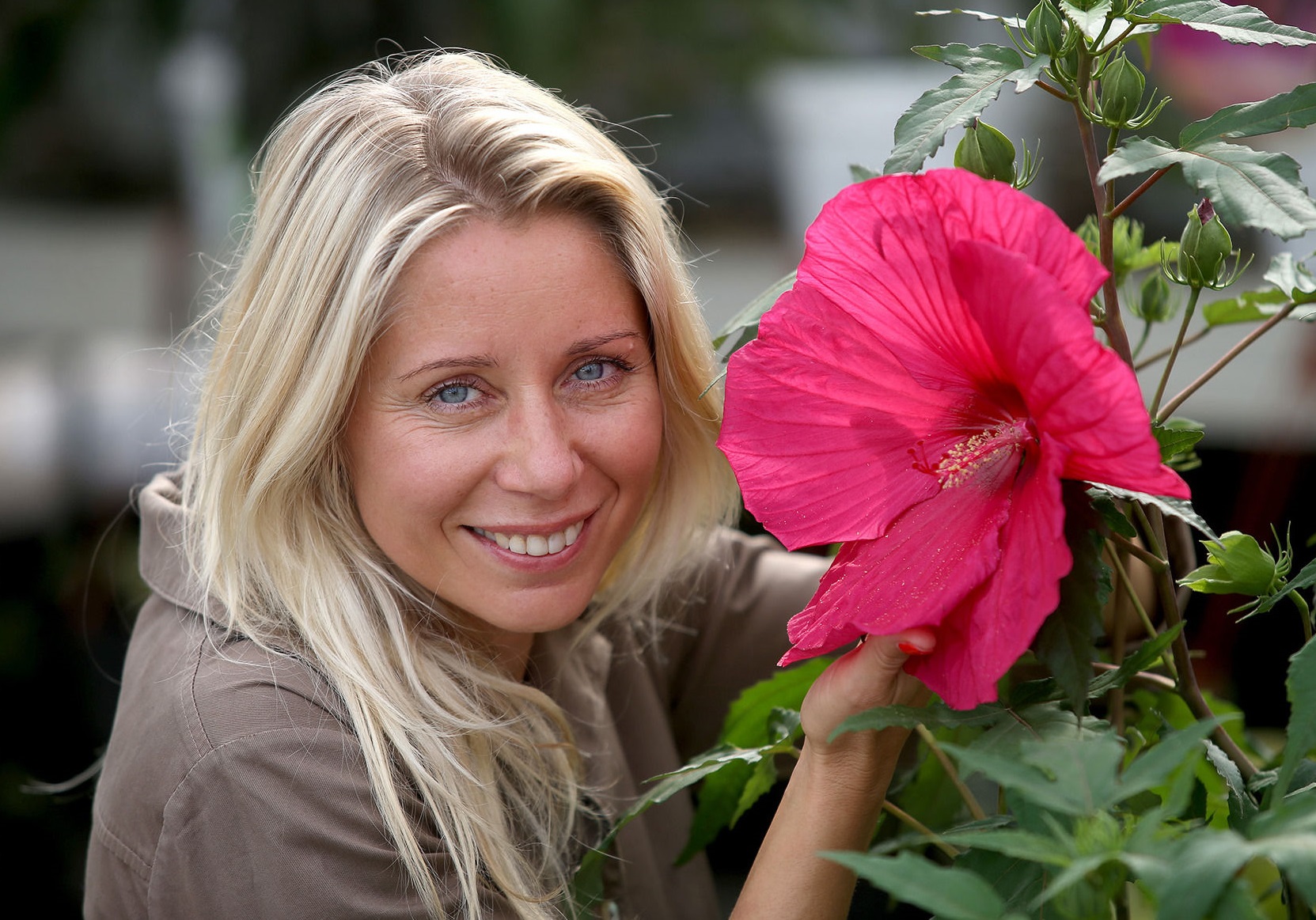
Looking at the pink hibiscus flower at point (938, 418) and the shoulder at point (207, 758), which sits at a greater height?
the pink hibiscus flower at point (938, 418)

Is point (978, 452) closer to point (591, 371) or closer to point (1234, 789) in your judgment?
point (1234, 789)

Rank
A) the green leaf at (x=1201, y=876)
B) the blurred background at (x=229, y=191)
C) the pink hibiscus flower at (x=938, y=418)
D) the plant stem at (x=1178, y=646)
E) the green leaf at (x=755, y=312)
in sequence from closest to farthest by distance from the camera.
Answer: the green leaf at (x=1201, y=876)
the pink hibiscus flower at (x=938, y=418)
the plant stem at (x=1178, y=646)
the green leaf at (x=755, y=312)
the blurred background at (x=229, y=191)

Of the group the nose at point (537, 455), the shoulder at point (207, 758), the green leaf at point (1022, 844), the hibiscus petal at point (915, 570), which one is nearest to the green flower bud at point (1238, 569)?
the hibiscus petal at point (915, 570)

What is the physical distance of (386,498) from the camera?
2.79ft

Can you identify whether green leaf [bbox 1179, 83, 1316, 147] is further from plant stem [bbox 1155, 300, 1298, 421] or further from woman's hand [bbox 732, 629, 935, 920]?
woman's hand [bbox 732, 629, 935, 920]

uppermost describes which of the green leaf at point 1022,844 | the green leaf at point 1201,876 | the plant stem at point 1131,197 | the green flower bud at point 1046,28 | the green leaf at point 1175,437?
the green flower bud at point 1046,28

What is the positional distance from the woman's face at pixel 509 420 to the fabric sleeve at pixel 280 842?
0.16 metres

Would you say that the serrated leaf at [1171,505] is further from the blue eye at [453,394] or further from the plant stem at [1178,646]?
the blue eye at [453,394]

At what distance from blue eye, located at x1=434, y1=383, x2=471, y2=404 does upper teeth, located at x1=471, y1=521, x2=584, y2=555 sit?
9 cm

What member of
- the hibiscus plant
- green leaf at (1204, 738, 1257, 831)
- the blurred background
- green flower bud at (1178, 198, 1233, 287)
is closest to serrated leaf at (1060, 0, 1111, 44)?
the hibiscus plant

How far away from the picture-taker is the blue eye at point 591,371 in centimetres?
86

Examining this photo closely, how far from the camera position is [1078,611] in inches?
21.6

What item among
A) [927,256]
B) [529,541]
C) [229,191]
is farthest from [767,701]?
[229,191]

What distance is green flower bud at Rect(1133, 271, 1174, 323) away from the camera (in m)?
0.79
